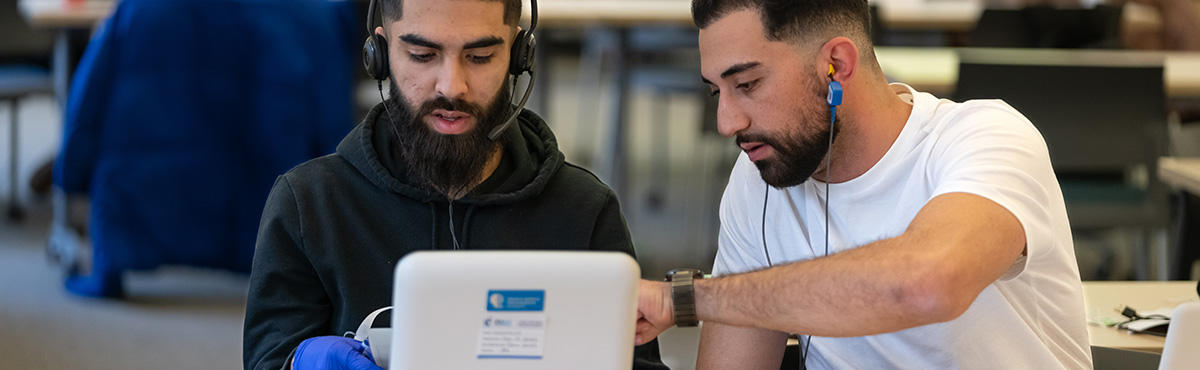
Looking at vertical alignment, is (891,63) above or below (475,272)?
above

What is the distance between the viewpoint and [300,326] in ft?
4.60

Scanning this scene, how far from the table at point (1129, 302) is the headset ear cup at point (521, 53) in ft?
2.98

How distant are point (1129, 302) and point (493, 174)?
1.09 m

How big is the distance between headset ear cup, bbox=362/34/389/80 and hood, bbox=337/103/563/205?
0.27 ft

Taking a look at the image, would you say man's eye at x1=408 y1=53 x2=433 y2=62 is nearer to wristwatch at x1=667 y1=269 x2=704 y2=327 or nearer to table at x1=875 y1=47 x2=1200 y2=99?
wristwatch at x1=667 y1=269 x2=704 y2=327

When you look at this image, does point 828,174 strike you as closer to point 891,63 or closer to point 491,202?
point 491,202

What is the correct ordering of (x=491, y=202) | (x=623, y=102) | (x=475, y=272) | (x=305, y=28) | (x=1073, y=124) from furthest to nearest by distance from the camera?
(x=623, y=102)
(x=305, y=28)
(x=1073, y=124)
(x=491, y=202)
(x=475, y=272)

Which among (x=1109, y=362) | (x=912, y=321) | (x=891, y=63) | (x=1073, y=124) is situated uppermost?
(x=891, y=63)

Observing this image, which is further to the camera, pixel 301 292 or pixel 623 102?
pixel 623 102

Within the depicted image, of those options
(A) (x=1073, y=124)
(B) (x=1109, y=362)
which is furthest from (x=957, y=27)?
(B) (x=1109, y=362)

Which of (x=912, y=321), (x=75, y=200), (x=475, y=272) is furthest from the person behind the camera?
(x=75, y=200)

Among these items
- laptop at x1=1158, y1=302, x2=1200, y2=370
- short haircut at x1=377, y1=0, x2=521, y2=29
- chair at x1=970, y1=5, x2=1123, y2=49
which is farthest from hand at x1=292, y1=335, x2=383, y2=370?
chair at x1=970, y1=5, x2=1123, y2=49

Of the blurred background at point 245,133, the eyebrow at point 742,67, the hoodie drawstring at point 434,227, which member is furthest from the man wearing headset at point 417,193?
the blurred background at point 245,133

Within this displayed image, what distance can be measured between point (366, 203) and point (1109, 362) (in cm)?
107
